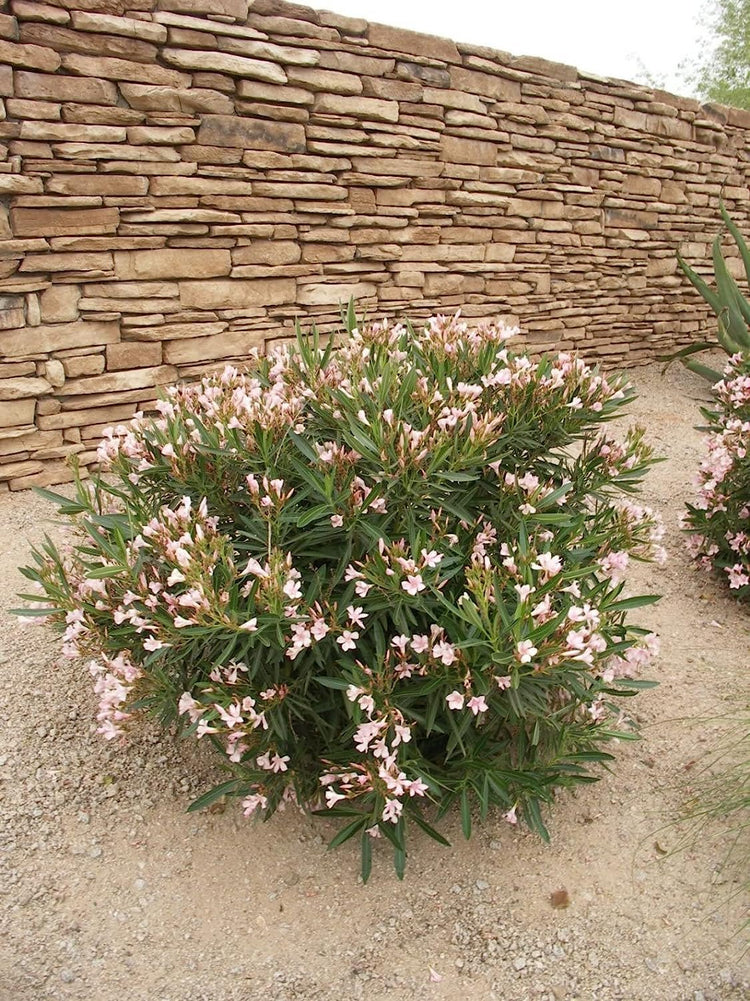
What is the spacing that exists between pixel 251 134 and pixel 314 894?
11.1ft

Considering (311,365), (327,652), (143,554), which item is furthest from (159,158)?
(327,652)

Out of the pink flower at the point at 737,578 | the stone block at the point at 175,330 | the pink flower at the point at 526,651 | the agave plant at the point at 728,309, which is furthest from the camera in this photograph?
the agave plant at the point at 728,309

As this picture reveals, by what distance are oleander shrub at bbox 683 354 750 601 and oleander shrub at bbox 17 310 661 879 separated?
4.02 ft

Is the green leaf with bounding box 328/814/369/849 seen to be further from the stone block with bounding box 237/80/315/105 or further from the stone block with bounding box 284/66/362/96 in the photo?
the stone block with bounding box 284/66/362/96

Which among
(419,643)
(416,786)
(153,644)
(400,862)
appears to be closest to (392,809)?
(416,786)

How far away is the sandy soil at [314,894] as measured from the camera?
182 cm

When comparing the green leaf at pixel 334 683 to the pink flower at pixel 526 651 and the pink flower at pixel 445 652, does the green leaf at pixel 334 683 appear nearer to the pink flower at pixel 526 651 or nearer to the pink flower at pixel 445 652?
the pink flower at pixel 445 652

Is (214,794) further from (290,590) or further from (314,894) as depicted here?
(290,590)

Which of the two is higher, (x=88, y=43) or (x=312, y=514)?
(x=88, y=43)

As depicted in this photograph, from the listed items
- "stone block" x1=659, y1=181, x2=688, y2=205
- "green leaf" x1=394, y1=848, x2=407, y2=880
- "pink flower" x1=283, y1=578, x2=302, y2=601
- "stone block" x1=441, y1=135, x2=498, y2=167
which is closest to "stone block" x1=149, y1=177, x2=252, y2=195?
"stone block" x1=441, y1=135, x2=498, y2=167

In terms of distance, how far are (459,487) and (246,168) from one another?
8.88 ft

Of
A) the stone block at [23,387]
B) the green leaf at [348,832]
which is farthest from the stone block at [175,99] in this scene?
the green leaf at [348,832]

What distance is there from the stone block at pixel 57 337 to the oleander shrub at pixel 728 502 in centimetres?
266

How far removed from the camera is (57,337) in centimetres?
367
